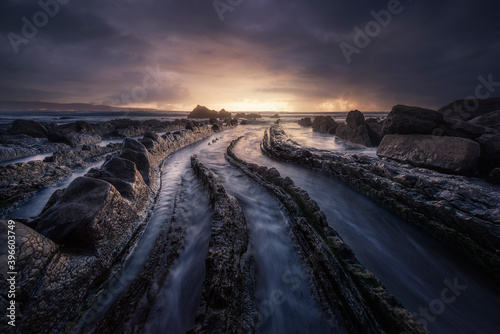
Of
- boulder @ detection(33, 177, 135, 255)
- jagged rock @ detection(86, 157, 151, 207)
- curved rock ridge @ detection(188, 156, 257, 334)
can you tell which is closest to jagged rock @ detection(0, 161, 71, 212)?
jagged rock @ detection(86, 157, 151, 207)

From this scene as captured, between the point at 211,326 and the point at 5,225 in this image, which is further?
the point at 5,225

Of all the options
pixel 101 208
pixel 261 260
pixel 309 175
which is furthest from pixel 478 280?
pixel 101 208

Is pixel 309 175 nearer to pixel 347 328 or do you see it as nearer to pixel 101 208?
pixel 347 328

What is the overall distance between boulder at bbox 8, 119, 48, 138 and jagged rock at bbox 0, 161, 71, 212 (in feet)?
34.3

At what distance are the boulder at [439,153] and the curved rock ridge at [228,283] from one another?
24.2 ft

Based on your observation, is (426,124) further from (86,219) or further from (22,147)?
(22,147)

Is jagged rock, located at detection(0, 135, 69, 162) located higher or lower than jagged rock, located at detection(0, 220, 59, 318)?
lower

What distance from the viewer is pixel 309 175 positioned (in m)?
7.28

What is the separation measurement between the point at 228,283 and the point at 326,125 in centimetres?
2428

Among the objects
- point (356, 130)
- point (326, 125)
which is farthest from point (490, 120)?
point (326, 125)

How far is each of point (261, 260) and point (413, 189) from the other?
4.00m

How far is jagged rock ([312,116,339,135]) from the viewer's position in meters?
22.0

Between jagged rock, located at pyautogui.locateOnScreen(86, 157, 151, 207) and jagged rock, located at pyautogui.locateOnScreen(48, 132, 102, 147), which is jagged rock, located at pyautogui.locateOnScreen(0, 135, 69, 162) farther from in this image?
jagged rock, located at pyautogui.locateOnScreen(86, 157, 151, 207)

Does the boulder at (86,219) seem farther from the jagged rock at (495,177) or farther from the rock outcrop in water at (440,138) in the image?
the jagged rock at (495,177)
